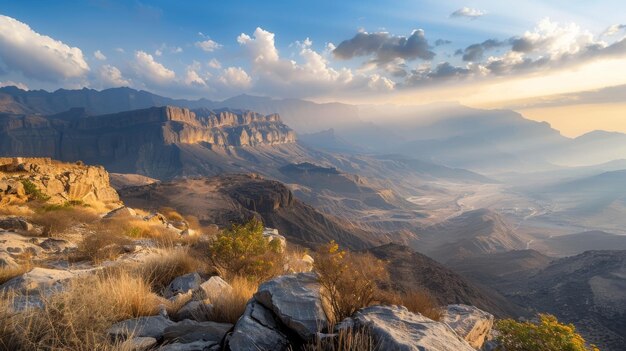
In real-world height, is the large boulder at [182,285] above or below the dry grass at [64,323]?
below

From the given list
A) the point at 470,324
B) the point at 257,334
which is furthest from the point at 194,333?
the point at 470,324

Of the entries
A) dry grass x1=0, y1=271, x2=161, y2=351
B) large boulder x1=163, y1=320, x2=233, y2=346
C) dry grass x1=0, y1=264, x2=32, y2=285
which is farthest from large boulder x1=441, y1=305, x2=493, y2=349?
dry grass x1=0, y1=264, x2=32, y2=285

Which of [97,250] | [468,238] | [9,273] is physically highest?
[9,273]

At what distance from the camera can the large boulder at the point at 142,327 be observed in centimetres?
402

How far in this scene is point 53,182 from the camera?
23.2 metres

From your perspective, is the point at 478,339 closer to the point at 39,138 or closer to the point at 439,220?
the point at 439,220

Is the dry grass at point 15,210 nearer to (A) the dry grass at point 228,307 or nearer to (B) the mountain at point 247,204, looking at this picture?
(A) the dry grass at point 228,307

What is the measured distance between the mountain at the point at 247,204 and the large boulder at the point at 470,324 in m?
62.1

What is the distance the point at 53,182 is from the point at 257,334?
2533cm

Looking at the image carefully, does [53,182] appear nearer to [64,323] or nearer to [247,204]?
[64,323]

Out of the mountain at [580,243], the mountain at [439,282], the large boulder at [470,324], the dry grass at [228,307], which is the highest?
the dry grass at [228,307]

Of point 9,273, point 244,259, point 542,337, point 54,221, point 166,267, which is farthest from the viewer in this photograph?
point 54,221

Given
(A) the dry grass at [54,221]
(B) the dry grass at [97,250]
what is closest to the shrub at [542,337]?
(B) the dry grass at [97,250]

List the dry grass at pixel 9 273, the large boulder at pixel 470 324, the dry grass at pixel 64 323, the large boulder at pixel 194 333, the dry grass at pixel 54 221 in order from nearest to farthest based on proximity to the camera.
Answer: the dry grass at pixel 64 323, the large boulder at pixel 194 333, the dry grass at pixel 9 273, the large boulder at pixel 470 324, the dry grass at pixel 54 221
